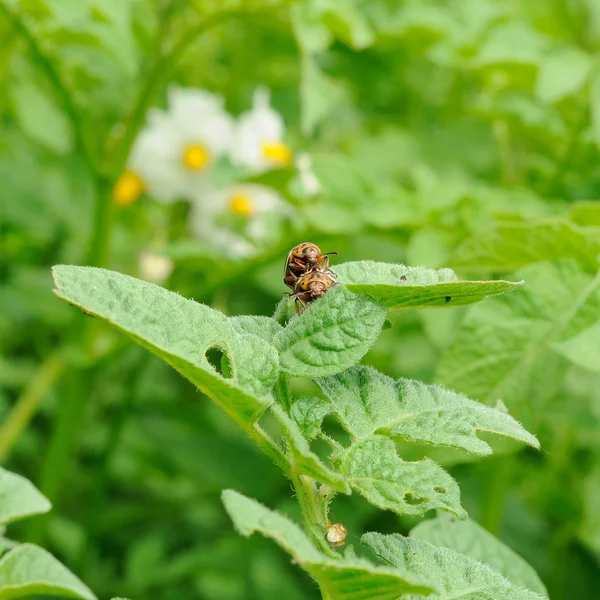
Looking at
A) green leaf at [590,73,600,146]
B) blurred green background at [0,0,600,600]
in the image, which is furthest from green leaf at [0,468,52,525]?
green leaf at [590,73,600,146]

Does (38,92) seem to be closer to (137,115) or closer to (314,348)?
(137,115)

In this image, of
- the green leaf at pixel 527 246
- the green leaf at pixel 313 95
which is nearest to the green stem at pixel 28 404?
the green leaf at pixel 313 95

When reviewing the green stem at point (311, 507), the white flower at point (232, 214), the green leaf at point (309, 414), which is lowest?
the green stem at point (311, 507)

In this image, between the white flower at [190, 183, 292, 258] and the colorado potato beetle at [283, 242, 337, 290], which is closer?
the colorado potato beetle at [283, 242, 337, 290]

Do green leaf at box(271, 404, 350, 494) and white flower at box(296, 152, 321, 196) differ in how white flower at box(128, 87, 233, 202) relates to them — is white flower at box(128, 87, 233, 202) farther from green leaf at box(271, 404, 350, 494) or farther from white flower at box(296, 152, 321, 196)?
green leaf at box(271, 404, 350, 494)

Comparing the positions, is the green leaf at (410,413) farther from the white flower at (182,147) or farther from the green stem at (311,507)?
the white flower at (182,147)

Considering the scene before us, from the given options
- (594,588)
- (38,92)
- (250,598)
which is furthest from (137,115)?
(594,588)
